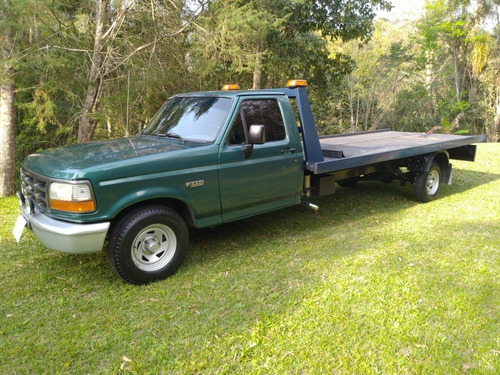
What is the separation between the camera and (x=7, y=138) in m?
8.00

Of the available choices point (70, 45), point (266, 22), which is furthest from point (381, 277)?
point (70, 45)

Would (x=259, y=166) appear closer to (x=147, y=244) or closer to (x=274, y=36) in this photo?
(x=147, y=244)

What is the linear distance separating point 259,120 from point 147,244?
2.00m

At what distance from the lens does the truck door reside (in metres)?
4.44

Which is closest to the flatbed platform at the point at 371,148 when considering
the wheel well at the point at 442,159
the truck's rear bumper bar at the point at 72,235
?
the wheel well at the point at 442,159

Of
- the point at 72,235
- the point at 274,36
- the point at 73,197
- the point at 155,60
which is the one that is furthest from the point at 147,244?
the point at 274,36

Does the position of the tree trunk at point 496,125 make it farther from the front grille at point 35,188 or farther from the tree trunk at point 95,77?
the front grille at point 35,188

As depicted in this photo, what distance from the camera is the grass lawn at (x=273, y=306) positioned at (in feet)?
9.54

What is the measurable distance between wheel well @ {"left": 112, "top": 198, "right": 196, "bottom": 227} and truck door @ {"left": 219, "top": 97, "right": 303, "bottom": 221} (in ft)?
1.27

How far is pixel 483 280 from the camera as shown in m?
4.06

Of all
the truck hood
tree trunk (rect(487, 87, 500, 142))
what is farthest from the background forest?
tree trunk (rect(487, 87, 500, 142))

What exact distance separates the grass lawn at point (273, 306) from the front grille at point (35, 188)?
2.80 ft

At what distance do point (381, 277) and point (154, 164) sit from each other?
2648 millimetres

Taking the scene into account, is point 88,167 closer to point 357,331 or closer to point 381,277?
point 357,331
